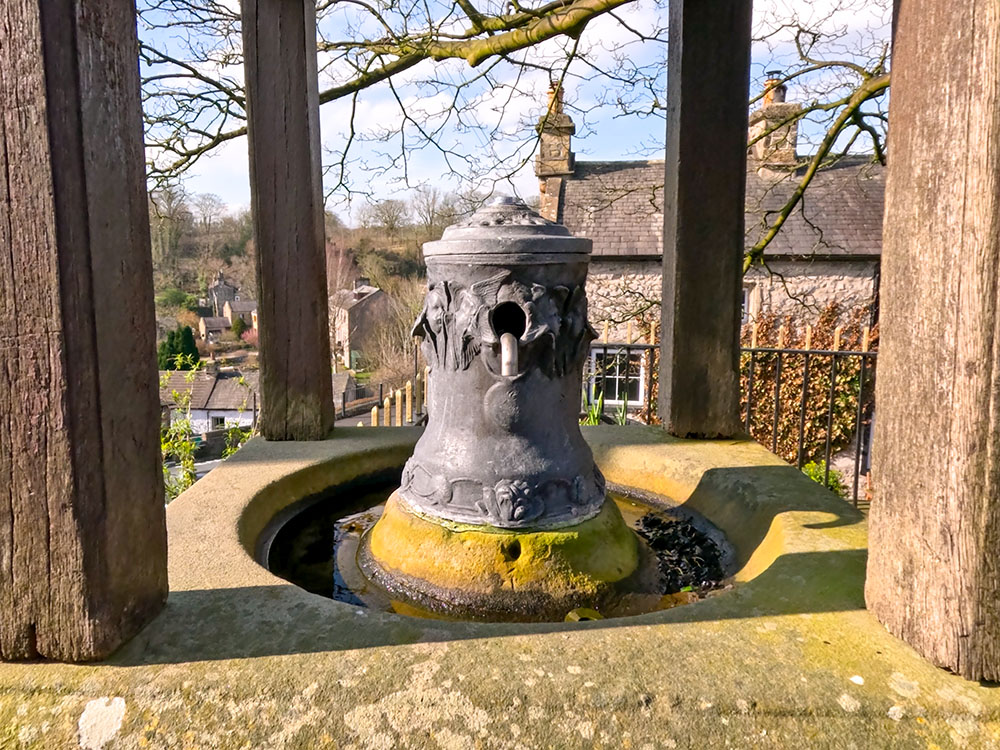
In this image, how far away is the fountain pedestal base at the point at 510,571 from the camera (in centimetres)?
272

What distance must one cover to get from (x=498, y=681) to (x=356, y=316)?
2743cm

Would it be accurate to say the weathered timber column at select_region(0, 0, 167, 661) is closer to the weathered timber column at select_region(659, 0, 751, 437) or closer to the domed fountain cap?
the domed fountain cap

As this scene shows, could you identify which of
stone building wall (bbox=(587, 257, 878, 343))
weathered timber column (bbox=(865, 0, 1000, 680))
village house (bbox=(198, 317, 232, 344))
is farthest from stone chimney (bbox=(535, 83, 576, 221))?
village house (bbox=(198, 317, 232, 344))

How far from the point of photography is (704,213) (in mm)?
4082

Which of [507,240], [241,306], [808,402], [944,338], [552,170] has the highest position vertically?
[552,170]

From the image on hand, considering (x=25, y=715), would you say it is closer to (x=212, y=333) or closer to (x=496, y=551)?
(x=496, y=551)

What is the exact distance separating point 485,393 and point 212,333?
34212 millimetres

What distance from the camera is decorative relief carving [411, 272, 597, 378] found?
282 cm

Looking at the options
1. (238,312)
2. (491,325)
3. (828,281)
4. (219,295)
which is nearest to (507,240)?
(491,325)

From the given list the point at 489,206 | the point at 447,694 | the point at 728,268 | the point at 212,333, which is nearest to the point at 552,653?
the point at 447,694

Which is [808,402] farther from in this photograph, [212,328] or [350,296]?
[212,328]

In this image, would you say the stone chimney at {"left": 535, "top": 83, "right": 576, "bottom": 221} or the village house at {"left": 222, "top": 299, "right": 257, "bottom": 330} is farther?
the village house at {"left": 222, "top": 299, "right": 257, "bottom": 330}

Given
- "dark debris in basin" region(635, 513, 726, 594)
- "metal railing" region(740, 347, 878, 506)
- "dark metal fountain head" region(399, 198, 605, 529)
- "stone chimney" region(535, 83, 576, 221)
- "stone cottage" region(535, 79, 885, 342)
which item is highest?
"stone chimney" region(535, 83, 576, 221)

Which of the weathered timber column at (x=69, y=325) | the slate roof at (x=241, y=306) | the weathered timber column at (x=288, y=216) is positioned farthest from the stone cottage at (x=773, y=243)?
the slate roof at (x=241, y=306)
